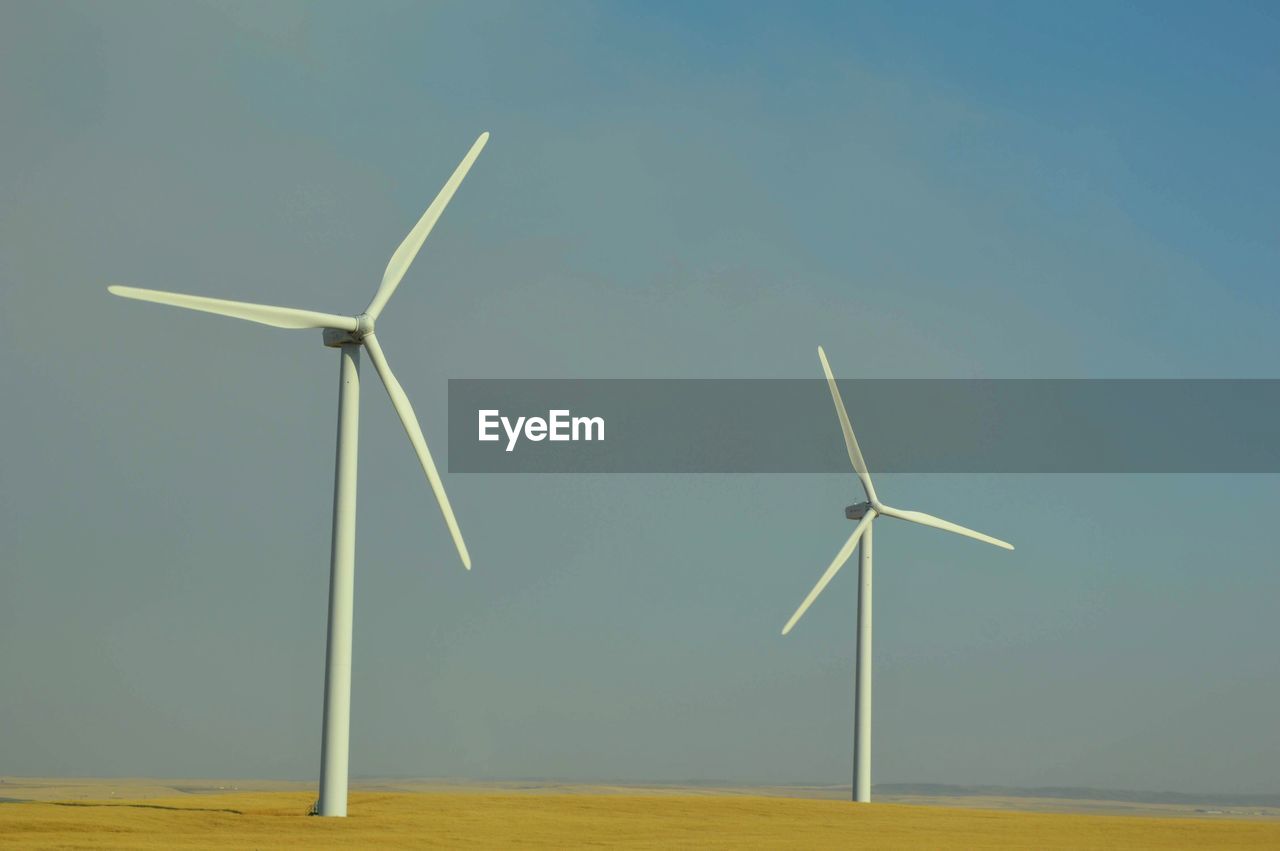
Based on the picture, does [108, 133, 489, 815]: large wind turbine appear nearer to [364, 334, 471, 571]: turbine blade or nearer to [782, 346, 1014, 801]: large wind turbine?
[364, 334, 471, 571]: turbine blade

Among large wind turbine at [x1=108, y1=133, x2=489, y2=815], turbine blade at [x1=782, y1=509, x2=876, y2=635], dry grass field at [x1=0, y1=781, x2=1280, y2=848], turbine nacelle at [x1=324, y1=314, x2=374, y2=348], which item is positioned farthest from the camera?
turbine blade at [x1=782, y1=509, x2=876, y2=635]

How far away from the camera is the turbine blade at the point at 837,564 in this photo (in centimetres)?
6525

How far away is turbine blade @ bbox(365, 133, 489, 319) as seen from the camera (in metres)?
48.9

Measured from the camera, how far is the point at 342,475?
4447cm

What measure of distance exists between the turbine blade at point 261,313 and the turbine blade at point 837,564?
25135mm

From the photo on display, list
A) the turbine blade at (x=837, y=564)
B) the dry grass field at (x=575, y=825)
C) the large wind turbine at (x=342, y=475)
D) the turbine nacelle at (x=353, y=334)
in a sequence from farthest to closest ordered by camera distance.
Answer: the turbine blade at (x=837, y=564)
the turbine nacelle at (x=353, y=334)
the large wind turbine at (x=342, y=475)
the dry grass field at (x=575, y=825)

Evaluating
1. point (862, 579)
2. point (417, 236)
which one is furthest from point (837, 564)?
point (417, 236)

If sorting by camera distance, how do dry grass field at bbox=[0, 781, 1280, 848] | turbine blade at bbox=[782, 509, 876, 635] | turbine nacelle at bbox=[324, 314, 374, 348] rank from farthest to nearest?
1. turbine blade at bbox=[782, 509, 876, 635]
2. turbine nacelle at bbox=[324, 314, 374, 348]
3. dry grass field at bbox=[0, 781, 1280, 848]

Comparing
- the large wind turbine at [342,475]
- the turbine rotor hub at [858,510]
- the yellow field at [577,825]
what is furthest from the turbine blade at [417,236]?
the turbine rotor hub at [858,510]

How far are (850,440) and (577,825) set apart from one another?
102ft

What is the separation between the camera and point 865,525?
Result: 70.4 m

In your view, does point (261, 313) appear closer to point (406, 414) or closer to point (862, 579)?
point (406, 414)

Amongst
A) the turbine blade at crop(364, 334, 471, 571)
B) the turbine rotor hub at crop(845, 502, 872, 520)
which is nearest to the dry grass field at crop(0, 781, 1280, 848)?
the turbine blade at crop(364, 334, 471, 571)

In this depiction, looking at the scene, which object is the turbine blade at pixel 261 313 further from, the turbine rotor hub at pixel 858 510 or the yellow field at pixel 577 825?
the turbine rotor hub at pixel 858 510
